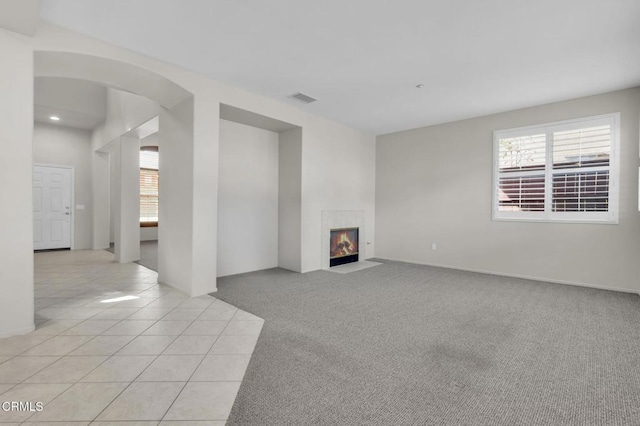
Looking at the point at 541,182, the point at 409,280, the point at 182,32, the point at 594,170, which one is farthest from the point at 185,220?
the point at 594,170

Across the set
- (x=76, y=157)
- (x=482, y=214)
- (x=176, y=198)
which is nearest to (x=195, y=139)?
(x=176, y=198)

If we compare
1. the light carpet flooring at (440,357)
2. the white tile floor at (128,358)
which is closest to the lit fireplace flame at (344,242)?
the light carpet flooring at (440,357)

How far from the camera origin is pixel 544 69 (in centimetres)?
353

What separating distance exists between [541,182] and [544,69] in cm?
197

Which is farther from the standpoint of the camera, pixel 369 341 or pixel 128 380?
pixel 369 341

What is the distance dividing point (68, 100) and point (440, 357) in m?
7.95

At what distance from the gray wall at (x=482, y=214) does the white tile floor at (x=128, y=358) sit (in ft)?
13.5

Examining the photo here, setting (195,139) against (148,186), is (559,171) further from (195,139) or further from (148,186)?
(148,186)

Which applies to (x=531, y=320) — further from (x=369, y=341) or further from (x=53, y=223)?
(x=53, y=223)

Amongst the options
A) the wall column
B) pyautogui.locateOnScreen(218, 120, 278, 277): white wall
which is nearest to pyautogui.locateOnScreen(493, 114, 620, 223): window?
pyautogui.locateOnScreen(218, 120, 278, 277): white wall

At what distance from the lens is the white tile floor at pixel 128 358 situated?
1645 millimetres

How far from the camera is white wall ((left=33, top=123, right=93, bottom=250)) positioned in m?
6.94

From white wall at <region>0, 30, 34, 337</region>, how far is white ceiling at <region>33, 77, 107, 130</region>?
437 centimetres

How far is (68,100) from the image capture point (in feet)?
20.1
